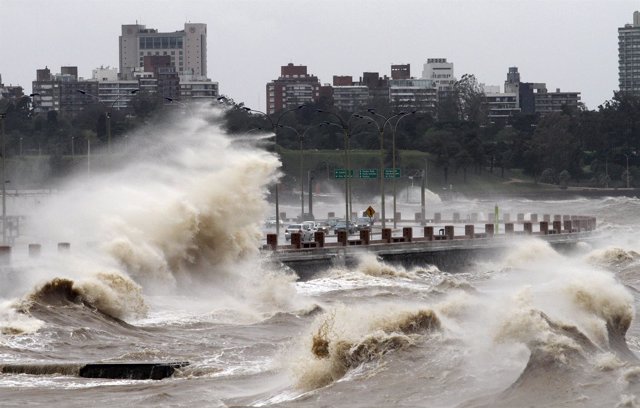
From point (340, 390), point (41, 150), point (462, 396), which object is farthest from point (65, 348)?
point (41, 150)

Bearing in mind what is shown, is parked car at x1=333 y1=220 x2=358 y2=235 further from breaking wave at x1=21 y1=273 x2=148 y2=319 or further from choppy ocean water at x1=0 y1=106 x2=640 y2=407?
breaking wave at x1=21 y1=273 x2=148 y2=319

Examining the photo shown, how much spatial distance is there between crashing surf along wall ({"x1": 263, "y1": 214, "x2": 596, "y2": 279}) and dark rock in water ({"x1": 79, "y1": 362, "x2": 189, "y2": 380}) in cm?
1925

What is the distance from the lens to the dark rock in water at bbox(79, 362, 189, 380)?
19.9 metres

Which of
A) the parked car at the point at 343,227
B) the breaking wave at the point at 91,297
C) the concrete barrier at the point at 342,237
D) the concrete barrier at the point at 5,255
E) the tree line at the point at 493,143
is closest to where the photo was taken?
the breaking wave at the point at 91,297

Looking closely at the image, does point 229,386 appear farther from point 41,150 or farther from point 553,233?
point 41,150

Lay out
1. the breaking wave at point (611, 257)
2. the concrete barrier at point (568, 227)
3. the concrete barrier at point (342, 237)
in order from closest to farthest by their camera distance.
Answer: the concrete barrier at point (342, 237) < the breaking wave at point (611, 257) < the concrete barrier at point (568, 227)

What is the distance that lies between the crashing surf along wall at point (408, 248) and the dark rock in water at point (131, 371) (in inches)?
758

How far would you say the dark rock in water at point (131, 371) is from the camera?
1989 cm

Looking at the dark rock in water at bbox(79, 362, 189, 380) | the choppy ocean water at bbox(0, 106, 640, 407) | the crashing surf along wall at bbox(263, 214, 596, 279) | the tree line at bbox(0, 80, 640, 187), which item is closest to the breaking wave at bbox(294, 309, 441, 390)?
the choppy ocean water at bbox(0, 106, 640, 407)

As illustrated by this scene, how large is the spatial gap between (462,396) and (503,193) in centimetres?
11752

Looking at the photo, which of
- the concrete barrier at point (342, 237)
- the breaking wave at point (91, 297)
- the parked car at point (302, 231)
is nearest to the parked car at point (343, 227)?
the parked car at point (302, 231)

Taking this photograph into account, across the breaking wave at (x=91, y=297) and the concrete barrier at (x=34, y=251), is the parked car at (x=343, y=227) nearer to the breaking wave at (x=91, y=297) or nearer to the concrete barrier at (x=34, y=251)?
the concrete barrier at (x=34, y=251)

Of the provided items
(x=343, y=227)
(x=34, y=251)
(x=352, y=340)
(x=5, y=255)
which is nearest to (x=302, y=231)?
(x=343, y=227)

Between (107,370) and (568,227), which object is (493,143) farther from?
(107,370)
